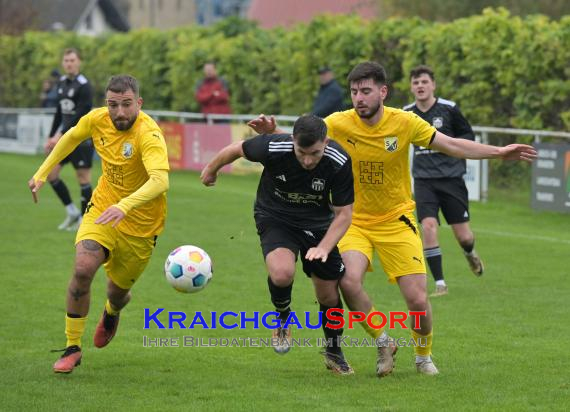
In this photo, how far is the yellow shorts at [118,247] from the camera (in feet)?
26.4

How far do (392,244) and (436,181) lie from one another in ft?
11.6

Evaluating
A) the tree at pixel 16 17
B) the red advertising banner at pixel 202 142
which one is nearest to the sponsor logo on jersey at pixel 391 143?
the red advertising banner at pixel 202 142

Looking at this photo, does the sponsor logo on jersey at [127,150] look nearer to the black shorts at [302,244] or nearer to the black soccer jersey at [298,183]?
the black soccer jersey at [298,183]

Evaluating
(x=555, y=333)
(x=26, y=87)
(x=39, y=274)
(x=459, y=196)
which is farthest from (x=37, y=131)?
(x=555, y=333)

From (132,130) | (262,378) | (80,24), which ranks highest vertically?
(132,130)

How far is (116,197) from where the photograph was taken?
8.27 meters

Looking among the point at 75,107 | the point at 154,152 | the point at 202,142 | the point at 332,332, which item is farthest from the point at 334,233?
the point at 202,142

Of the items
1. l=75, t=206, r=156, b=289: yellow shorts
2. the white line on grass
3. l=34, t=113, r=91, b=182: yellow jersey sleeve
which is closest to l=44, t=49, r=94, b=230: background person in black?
the white line on grass

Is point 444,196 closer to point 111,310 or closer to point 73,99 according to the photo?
point 111,310

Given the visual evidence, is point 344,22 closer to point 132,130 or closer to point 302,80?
point 302,80

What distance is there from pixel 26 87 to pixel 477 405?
111 feet

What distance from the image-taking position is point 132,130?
26.8ft

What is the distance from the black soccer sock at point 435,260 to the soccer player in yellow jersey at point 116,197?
12.0 ft

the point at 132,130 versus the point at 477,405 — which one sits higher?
the point at 132,130
